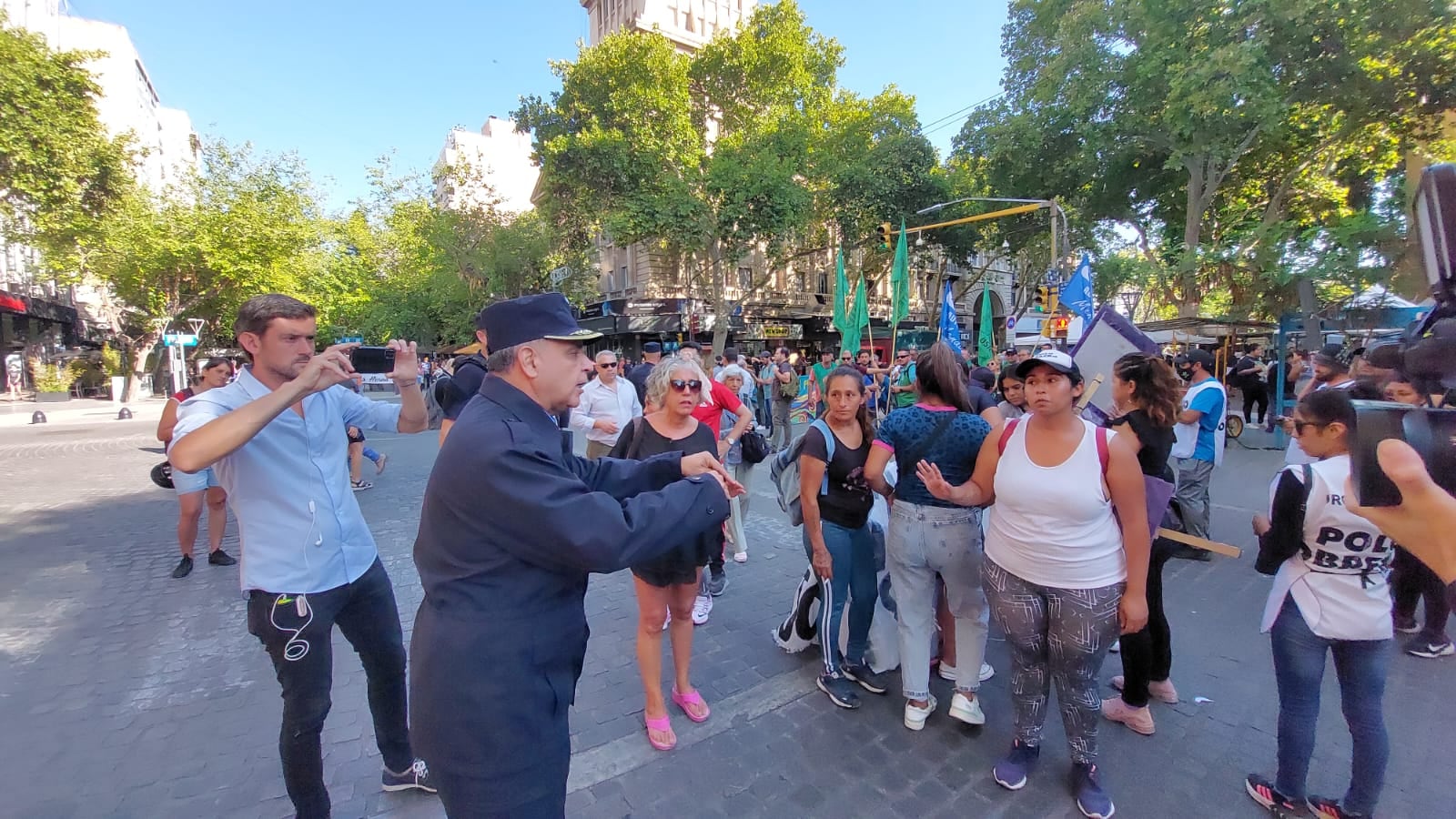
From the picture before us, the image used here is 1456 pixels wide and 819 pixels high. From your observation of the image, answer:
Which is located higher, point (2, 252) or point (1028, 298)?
point (2, 252)

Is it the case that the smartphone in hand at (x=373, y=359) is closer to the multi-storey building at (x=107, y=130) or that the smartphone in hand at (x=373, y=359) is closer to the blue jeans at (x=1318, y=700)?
the blue jeans at (x=1318, y=700)

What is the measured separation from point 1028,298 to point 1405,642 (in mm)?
41669

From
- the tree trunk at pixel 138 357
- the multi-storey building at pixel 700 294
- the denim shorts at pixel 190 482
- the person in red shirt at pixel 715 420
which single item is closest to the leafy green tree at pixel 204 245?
the tree trunk at pixel 138 357

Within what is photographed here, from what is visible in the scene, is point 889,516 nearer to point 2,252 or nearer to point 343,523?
point 343,523

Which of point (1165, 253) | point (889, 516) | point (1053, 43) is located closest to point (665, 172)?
point (1053, 43)

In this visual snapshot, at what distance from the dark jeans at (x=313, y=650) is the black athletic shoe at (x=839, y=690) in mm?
2158

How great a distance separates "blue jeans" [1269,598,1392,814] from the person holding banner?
1.97ft

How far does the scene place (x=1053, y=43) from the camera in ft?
61.5

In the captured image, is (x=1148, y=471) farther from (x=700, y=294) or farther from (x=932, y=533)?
(x=700, y=294)

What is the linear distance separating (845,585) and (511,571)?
2.30 metres

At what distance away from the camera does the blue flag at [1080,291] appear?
9727mm

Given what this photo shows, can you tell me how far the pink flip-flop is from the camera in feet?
10.8

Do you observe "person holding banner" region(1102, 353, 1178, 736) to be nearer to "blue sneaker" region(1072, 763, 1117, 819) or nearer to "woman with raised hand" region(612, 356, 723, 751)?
"blue sneaker" region(1072, 763, 1117, 819)

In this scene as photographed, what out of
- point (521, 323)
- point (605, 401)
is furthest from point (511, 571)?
point (605, 401)
